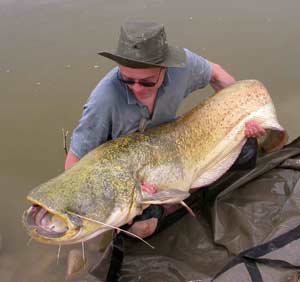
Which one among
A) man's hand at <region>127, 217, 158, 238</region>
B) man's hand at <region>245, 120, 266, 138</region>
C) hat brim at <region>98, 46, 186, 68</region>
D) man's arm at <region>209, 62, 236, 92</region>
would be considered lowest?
man's hand at <region>127, 217, 158, 238</region>

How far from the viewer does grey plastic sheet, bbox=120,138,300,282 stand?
285 centimetres

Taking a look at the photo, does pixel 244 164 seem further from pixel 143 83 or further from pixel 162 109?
pixel 143 83

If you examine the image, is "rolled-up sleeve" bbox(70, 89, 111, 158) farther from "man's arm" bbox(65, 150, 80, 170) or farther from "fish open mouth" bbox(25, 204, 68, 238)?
"fish open mouth" bbox(25, 204, 68, 238)

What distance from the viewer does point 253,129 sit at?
3408mm

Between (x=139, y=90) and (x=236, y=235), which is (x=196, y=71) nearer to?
(x=139, y=90)

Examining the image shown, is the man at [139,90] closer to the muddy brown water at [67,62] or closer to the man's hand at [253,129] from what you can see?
the man's hand at [253,129]

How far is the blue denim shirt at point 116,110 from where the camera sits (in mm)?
3105

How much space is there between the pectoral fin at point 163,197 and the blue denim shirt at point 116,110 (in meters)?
0.54

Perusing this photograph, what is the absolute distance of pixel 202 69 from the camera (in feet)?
11.6

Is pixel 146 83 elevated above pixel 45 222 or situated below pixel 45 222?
above

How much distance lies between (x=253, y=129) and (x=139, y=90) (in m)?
0.86

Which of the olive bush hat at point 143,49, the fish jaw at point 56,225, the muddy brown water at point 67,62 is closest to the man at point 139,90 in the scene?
the olive bush hat at point 143,49

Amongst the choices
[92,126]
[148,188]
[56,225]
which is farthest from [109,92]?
[56,225]

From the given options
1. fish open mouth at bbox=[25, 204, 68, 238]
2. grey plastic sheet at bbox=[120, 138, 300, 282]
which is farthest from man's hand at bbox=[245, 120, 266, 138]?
fish open mouth at bbox=[25, 204, 68, 238]
